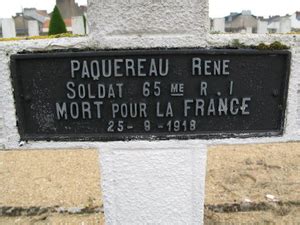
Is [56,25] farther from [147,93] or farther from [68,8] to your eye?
[68,8]

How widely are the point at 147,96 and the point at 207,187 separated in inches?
84.8

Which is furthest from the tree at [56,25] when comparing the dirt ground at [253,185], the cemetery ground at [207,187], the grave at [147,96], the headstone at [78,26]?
the grave at [147,96]

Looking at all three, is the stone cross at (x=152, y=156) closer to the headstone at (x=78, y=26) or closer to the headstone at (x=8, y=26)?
the headstone at (x=78, y=26)

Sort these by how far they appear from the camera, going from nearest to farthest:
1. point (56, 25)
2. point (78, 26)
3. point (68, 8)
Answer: point (56, 25), point (78, 26), point (68, 8)

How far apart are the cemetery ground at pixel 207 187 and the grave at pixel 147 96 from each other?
1.29 meters

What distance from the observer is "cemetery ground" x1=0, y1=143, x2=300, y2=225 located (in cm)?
307

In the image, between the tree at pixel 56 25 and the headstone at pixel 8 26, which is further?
the headstone at pixel 8 26

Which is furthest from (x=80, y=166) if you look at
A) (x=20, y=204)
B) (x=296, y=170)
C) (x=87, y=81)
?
(x=87, y=81)

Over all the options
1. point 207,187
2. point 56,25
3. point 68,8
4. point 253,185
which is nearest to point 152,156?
point 207,187

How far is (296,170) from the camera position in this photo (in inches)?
164

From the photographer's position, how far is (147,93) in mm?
1744

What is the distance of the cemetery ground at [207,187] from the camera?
3068 millimetres

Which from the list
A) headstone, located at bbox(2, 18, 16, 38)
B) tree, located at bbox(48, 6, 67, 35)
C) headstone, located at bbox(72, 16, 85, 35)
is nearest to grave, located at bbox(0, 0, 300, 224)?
tree, located at bbox(48, 6, 67, 35)

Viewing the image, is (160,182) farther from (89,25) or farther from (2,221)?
(2,221)
